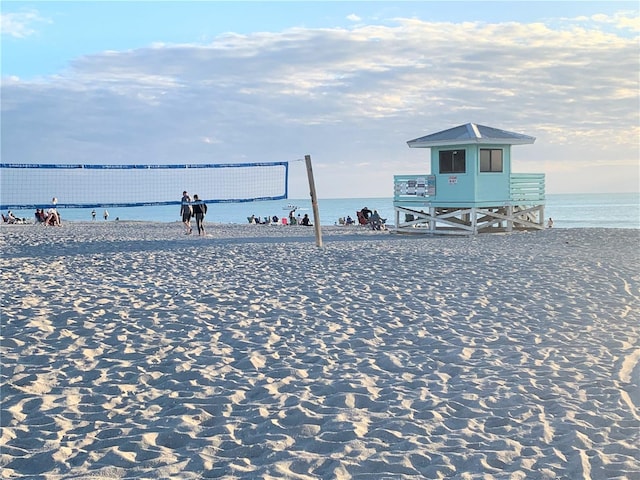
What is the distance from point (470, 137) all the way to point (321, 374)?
13645 millimetres

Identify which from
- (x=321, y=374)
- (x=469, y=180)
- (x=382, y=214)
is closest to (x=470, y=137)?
(x=469, y=180)

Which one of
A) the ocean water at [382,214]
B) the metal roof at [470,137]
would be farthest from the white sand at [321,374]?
the ocean water at [382,214]

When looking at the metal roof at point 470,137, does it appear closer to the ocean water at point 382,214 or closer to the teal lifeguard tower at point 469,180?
the teal lifeguard tower at point 469,180

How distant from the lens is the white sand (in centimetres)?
344

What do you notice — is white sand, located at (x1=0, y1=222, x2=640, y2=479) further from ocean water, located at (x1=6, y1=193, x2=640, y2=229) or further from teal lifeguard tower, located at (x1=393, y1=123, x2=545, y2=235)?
ocean water, located at (x1=6, y1=193, x2=640, y2=229)

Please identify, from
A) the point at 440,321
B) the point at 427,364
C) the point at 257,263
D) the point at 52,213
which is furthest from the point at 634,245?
the point at 52,213

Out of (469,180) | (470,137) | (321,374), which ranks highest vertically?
(470,137)

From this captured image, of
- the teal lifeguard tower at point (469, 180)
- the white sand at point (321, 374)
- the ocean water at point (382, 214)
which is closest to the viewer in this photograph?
the white sand at point (321, 374)

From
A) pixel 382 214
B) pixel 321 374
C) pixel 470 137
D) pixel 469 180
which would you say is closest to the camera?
pixel 321 374

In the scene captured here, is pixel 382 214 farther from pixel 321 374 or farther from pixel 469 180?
pixel 321 374

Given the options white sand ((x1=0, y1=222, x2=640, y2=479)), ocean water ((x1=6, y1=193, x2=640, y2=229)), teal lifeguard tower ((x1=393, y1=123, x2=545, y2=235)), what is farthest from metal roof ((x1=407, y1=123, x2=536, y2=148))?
ocean water ((x1=6, y1=193, x2=640, y2=229))

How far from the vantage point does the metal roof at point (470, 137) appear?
17.5 metres

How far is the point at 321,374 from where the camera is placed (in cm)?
Answer: 490

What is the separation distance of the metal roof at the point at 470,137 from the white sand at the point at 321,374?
26.7 ft
